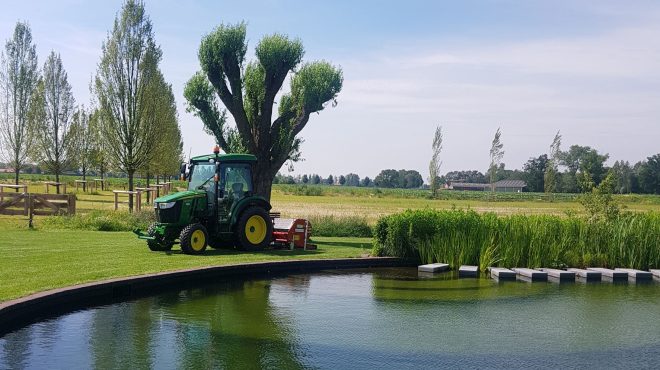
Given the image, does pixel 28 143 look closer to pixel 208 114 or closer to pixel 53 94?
pixel 53 94

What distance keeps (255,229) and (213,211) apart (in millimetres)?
1145

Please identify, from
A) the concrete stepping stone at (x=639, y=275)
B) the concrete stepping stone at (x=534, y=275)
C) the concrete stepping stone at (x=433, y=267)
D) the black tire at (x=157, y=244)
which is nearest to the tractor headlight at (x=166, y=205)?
the black tire at (x=157, y=244)

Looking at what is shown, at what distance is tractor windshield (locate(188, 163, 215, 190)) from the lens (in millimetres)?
14312

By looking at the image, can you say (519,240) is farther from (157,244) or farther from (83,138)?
(83,138)

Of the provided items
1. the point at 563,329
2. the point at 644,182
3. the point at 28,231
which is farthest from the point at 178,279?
the point at 644,182

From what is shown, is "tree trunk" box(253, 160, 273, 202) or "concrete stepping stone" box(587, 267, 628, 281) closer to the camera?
"concrete stepping stone" box(587, 267, 628, 281)

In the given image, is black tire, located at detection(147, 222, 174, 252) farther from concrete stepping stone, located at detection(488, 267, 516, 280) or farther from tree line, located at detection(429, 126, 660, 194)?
tree line, located at detection(429, 126, 660, 194)

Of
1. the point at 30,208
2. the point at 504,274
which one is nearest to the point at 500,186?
the point at 30,208

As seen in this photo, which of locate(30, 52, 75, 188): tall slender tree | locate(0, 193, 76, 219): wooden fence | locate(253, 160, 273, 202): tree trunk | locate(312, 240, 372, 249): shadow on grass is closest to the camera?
locate(312, 240, 372, 249): shadow on grass

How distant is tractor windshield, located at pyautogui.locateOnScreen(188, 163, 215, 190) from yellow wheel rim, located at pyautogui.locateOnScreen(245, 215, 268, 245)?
134 centimetres

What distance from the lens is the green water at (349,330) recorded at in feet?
21.6

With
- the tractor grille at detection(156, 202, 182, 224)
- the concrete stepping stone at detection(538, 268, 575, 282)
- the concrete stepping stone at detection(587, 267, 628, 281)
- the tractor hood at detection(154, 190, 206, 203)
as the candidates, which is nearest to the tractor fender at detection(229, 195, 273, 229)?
the tractor hood at detection(154, 190, 206, 203)

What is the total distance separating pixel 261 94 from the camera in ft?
66.6

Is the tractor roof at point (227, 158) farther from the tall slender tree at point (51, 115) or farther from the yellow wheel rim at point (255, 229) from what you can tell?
the tall slender tree at point (51, 115)
